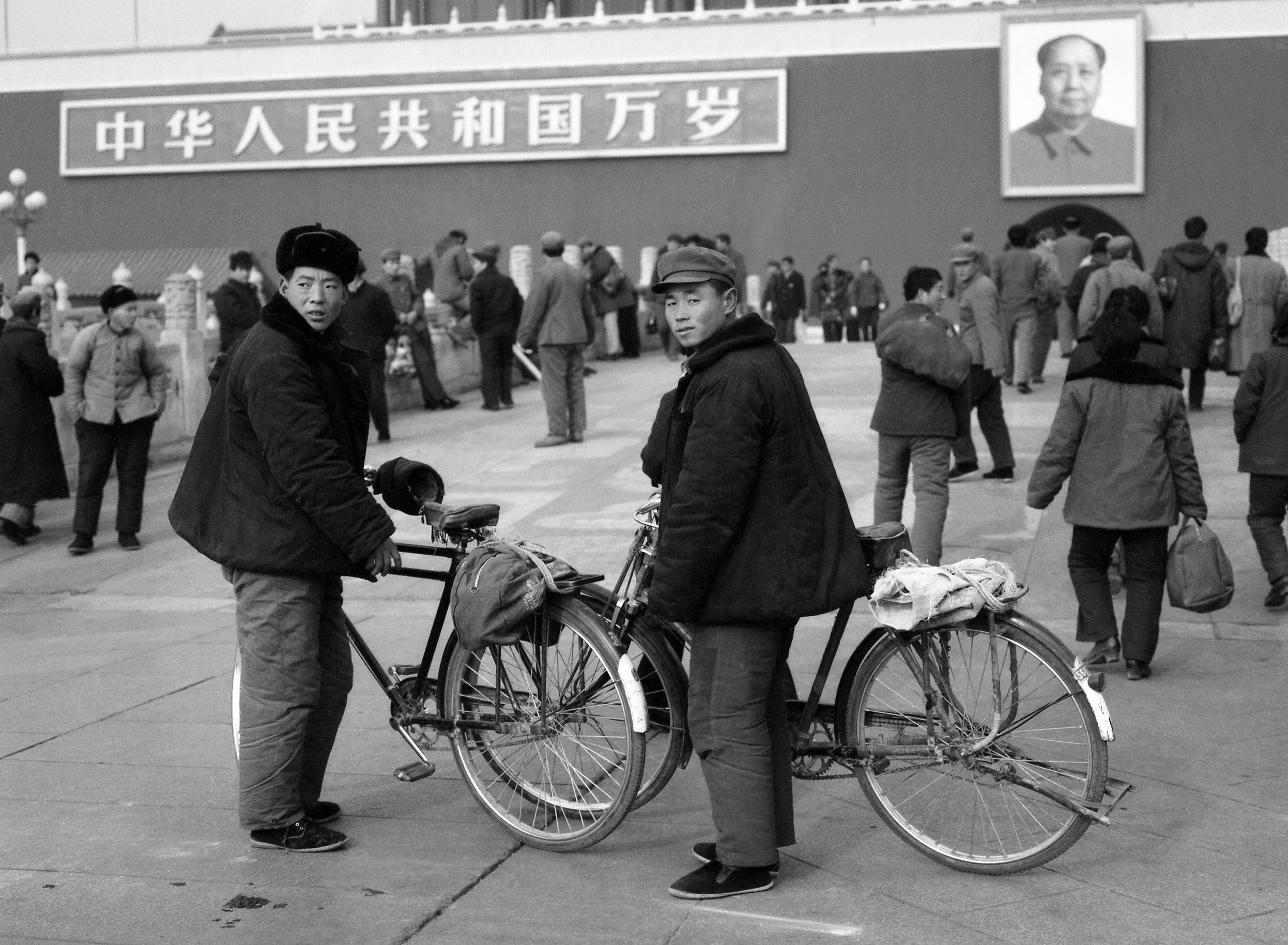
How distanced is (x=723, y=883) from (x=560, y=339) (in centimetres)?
938

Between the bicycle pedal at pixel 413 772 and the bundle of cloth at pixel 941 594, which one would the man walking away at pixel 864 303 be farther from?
the bundle of cloth at pixel 941 594

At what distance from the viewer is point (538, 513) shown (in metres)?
10.9

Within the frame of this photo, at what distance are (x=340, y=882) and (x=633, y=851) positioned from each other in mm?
827

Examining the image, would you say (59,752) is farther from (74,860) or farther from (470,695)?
(470,695)

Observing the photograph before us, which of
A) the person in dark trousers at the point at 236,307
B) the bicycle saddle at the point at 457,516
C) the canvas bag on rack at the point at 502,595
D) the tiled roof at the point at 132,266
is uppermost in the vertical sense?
the tiled roof at the point at 132,266

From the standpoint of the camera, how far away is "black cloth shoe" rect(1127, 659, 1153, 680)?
6809 mm

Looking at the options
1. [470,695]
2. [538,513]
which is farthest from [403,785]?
[538,513]

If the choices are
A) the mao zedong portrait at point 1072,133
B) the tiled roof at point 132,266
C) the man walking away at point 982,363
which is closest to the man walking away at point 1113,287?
the man walking away at point 982,363

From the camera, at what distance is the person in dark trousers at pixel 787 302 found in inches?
1011

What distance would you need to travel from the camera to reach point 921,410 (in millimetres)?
8273

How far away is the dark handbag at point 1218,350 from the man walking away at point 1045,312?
1.90m

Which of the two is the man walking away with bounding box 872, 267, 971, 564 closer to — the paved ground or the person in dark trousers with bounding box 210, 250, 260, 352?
the paved ground

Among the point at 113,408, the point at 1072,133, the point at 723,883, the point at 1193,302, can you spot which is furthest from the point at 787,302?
the point at 723,883

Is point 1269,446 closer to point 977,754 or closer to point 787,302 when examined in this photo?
point 977,754
